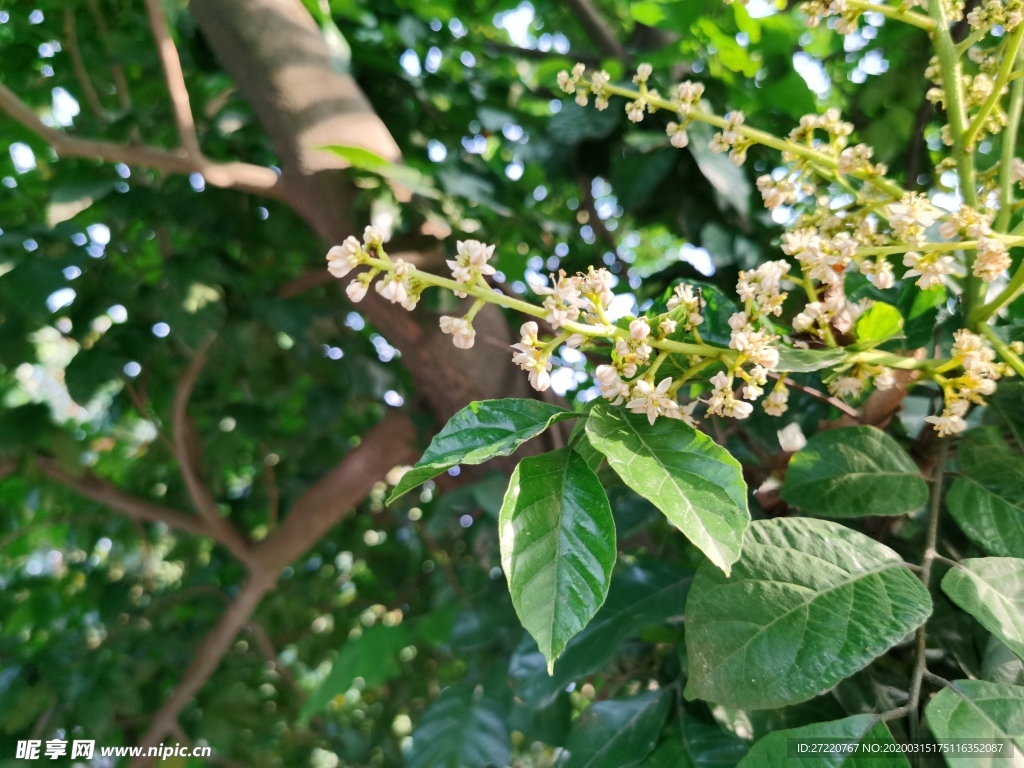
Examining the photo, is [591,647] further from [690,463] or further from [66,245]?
[66,245]

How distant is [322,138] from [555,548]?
728mm

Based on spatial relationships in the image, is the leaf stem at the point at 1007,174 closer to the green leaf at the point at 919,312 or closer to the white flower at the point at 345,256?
the green leaf at the point at 919,312

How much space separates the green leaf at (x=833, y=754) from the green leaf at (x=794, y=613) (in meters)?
0.03

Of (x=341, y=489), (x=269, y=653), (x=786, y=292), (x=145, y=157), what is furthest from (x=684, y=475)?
(x=269, y=653)

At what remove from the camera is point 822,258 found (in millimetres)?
411

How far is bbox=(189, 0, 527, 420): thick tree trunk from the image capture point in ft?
2.93

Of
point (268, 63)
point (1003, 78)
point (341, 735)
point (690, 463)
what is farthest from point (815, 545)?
point (341, 735)

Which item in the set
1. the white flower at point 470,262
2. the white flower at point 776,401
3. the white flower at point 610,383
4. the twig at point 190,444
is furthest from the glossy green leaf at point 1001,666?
the twig at point 190,444

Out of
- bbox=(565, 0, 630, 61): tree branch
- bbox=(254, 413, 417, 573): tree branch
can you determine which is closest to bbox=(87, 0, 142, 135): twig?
bbox=(254, 413, 417, 573): tree branch

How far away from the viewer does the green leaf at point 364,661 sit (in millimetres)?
1066

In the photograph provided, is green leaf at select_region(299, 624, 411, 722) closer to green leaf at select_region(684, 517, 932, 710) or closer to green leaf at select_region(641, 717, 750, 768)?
Answer: green leaf at select_region(641, 717, 750, 768)

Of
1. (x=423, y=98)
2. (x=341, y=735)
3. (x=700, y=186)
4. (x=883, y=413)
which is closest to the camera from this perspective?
(x=883, y=413)

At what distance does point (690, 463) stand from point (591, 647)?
0.26 metres

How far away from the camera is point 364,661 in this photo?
1.11m
